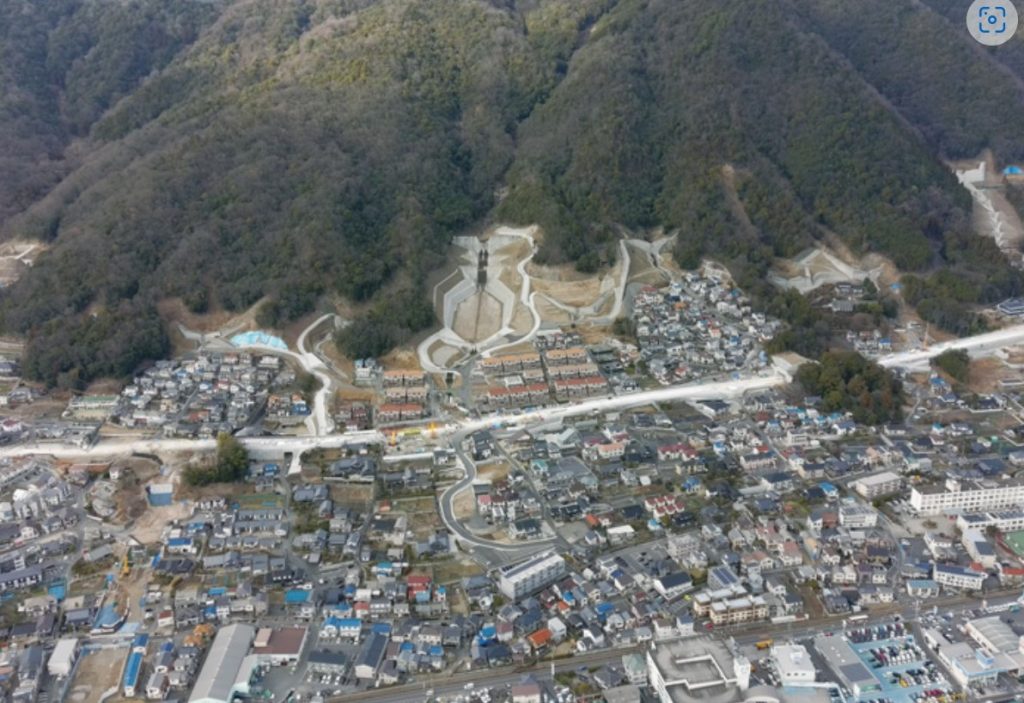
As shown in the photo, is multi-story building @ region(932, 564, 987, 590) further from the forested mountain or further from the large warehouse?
the forested mountain

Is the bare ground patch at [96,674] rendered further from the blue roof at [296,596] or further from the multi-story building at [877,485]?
the multi-story building at [877,485]

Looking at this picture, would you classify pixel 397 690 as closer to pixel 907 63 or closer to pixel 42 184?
pixel 42 184

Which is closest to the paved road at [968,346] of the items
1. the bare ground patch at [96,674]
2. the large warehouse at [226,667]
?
A: the large warehouse at [226,667]

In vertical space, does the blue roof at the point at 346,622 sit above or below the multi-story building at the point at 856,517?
below

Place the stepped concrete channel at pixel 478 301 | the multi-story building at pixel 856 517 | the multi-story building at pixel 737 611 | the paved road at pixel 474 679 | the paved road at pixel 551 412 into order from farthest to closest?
the stepped concrete channel at pixel 478 301, the paved road at pixel 551 412, the multi-story building at pixel 856 517, the multi-story building at pixel 737 611, the paved road at pixel 474 679

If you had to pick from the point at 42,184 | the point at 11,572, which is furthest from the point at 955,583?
the point at 42,184

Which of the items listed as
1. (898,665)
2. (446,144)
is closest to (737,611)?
(898,665)
